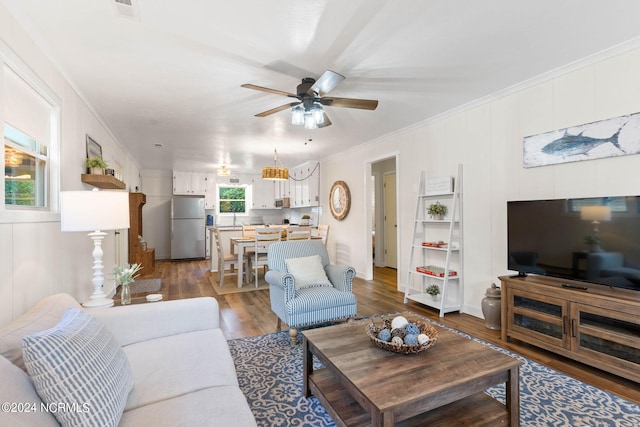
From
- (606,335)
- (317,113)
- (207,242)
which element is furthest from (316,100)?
(207,242)

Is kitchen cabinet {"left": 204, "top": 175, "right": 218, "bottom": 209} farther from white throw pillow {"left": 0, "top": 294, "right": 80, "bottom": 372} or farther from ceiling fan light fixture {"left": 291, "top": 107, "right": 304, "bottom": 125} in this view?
white throw pillow {"left": 0, "top": 294, "right": 80, "bottom": 372}

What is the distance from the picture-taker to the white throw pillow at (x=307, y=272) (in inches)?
118

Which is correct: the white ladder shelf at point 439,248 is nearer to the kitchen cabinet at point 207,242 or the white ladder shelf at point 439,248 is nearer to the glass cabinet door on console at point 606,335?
the glass cabinet door on console at point 606,335

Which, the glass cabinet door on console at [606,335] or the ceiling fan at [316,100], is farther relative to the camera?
the ceiling fan at [316,100]

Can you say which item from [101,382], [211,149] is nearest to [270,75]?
[101,382]

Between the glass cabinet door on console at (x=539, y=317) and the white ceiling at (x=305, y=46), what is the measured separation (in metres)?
1.98

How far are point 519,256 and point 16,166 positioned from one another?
3.93 meters

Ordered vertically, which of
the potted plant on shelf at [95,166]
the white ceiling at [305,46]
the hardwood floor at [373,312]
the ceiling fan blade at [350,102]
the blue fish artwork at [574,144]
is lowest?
the hardwood floor at [373,312]

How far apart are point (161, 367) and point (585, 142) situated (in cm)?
344

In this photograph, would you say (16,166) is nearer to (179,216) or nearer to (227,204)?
(179,216)

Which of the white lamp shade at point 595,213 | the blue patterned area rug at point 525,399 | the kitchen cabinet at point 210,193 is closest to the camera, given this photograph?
the blue patterned area rug at point 525,399

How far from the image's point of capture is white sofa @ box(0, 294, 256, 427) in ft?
3.00

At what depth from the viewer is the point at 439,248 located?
144 inches

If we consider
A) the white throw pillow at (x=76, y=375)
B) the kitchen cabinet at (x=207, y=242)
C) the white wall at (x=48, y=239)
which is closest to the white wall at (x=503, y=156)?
the white throw pillow at (x=76, y=375)
